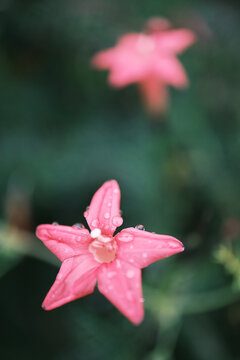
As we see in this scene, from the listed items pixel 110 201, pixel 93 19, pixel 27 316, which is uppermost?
pixel 93 19

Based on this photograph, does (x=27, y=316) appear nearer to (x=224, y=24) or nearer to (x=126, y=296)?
(x=126, y=296)

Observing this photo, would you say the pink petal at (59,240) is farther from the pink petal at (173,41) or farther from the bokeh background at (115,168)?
the pink petal at (173,41)

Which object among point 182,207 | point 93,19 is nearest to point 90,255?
point 182,207

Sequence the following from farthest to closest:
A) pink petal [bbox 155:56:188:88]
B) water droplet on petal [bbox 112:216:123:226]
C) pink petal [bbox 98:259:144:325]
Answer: pink petal [bbox 155:56:188:88]
water droplet on petal [bbox 112:216:123:226]
pink petal [bbox 98:259:144:325]

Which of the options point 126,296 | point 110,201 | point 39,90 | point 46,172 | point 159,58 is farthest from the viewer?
point 39,90

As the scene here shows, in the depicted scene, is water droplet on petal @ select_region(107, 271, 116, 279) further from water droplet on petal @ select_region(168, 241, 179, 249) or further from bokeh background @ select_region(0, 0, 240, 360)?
bokeh background @ select_region(0, 0, 240, 360)

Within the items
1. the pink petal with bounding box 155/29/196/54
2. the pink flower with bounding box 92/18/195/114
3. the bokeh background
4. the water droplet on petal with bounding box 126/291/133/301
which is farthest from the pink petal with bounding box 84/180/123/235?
→ the pink petal with bounding box 155/29/196/54

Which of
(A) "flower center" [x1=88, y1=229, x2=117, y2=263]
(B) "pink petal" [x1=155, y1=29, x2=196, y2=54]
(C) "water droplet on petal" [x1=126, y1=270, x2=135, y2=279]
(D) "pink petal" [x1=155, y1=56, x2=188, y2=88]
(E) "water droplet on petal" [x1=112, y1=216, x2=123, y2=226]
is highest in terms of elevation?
(B) "pink petal" [x1=155, y1=29, x2=196, y2=54]
